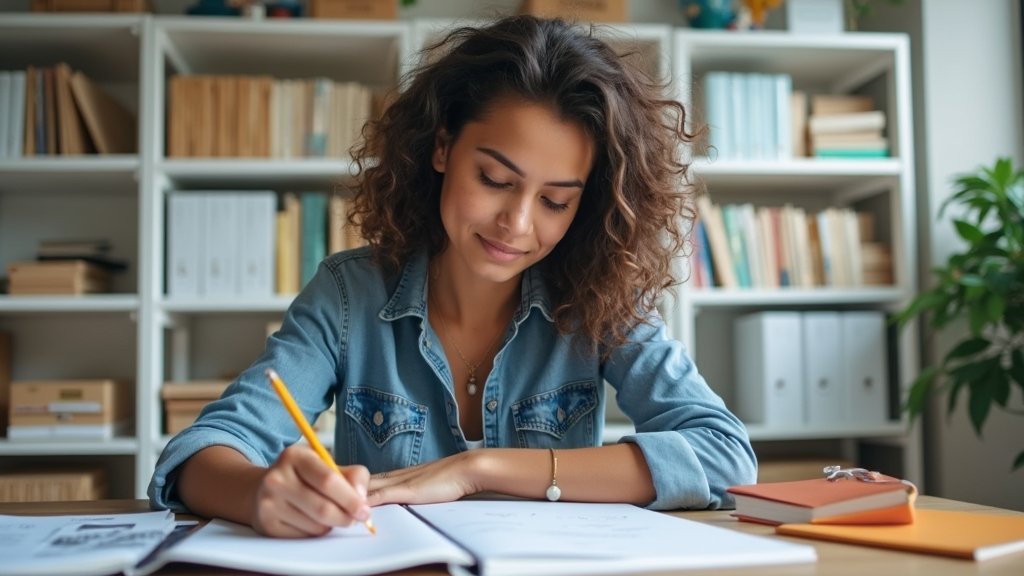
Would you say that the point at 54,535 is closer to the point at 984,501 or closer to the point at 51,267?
the point at 51,267

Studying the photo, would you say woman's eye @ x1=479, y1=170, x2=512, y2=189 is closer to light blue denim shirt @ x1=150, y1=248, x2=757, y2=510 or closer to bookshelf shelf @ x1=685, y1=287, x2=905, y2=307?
light blue denim shirt @ x1=150, y1=248, x2=757, y2=510

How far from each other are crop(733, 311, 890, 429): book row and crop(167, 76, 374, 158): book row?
4.42ft

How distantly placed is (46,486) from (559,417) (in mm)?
1744

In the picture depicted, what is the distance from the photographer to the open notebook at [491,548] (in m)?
0.69

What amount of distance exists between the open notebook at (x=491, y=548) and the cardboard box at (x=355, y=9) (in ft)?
6.77

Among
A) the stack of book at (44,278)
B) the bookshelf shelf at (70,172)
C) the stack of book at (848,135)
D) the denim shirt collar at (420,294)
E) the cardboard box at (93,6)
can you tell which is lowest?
the denim shirt collar at (420,294)

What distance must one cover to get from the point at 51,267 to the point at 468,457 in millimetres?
1950

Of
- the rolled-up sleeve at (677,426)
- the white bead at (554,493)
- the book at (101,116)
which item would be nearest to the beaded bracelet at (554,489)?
the white bead at (554,493)

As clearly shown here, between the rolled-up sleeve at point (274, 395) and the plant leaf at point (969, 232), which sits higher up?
the plant leaf at point (969, 232)

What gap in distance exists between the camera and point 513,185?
128cm

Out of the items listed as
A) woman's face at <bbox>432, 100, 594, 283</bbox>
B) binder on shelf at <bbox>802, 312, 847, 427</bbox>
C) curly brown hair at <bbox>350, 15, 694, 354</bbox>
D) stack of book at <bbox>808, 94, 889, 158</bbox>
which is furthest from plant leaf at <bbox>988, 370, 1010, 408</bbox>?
woman's face at <bbox>432, 100, 594, 283</bbox>

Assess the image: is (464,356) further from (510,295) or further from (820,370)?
(820,370)

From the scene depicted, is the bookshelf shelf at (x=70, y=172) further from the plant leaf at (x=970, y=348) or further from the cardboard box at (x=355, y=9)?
the plant leaf at (x=970, y=348)

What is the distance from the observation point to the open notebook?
2.25 feet
